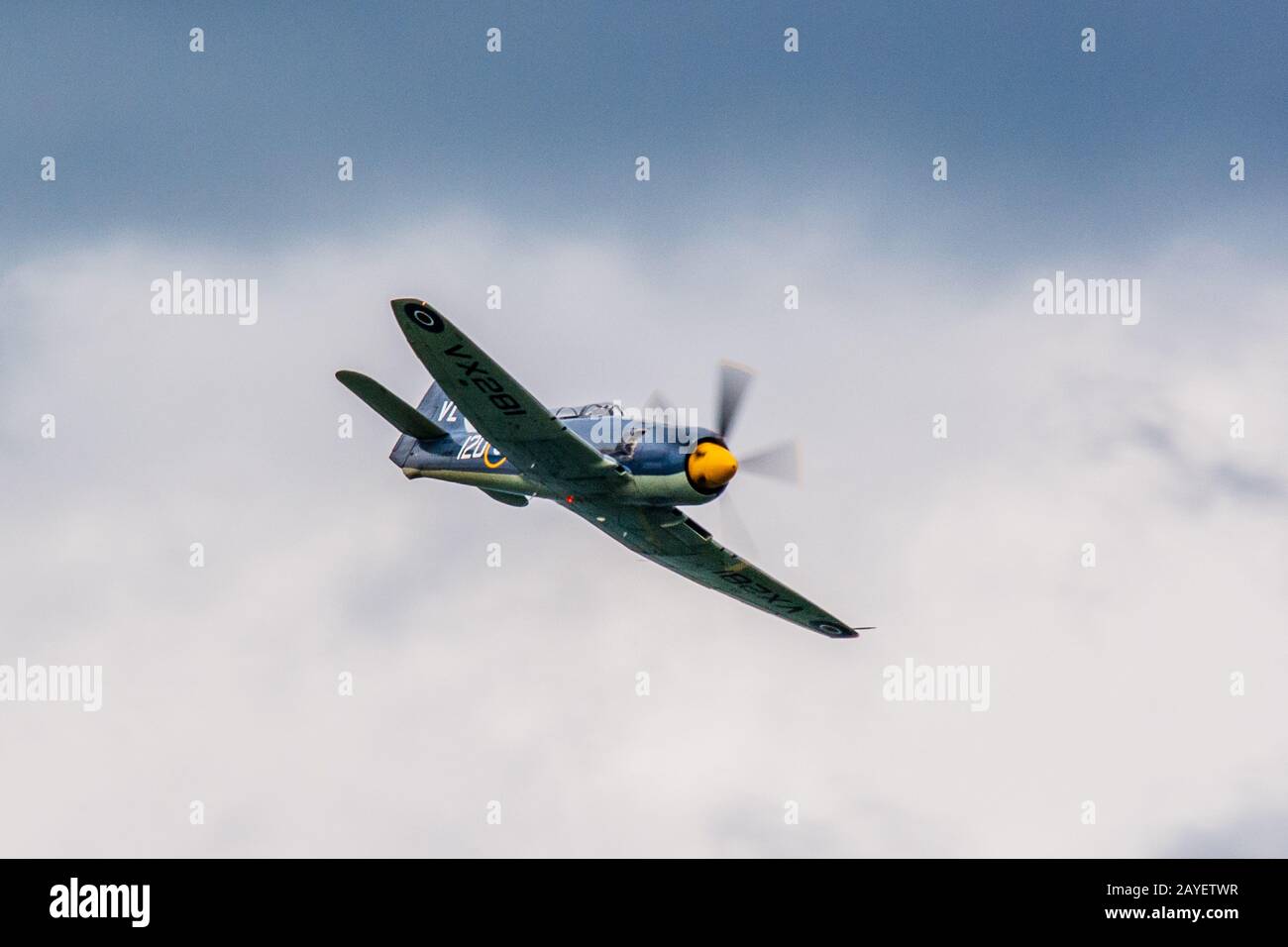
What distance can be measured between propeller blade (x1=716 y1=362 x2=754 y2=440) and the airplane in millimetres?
23

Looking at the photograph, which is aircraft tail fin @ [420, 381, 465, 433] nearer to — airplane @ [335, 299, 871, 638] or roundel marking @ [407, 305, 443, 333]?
airplane @ [335, 299, 871, 638]

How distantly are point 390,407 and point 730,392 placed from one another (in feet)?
29.2

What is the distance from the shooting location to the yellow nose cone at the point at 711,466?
34.1 m

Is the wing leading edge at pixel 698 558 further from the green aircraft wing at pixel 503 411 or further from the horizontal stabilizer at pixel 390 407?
the horizontal stabilizer at pixel 390 407

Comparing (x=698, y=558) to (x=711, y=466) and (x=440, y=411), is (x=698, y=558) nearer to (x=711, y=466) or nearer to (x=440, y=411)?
(x=711, y=466)

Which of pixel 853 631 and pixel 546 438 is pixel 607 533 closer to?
pixel 546 438

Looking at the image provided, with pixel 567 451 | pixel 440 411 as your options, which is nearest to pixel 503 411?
pixel 567 451

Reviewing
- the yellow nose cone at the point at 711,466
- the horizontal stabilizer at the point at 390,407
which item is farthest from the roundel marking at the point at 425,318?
the yellow nose cone at the point at 711,466

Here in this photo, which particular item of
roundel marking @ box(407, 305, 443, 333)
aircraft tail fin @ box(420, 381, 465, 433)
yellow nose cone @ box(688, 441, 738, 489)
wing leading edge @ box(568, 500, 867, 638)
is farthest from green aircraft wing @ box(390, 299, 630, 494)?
aircraft tail fin @ box(420, 381, 465, 433)

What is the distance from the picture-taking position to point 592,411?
36.2 meters

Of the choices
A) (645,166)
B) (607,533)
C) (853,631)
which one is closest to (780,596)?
(853,631)

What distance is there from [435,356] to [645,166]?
9.73 meters

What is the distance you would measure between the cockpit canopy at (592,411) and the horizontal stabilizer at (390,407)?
4258 millimetres

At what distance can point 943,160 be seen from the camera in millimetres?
41844
